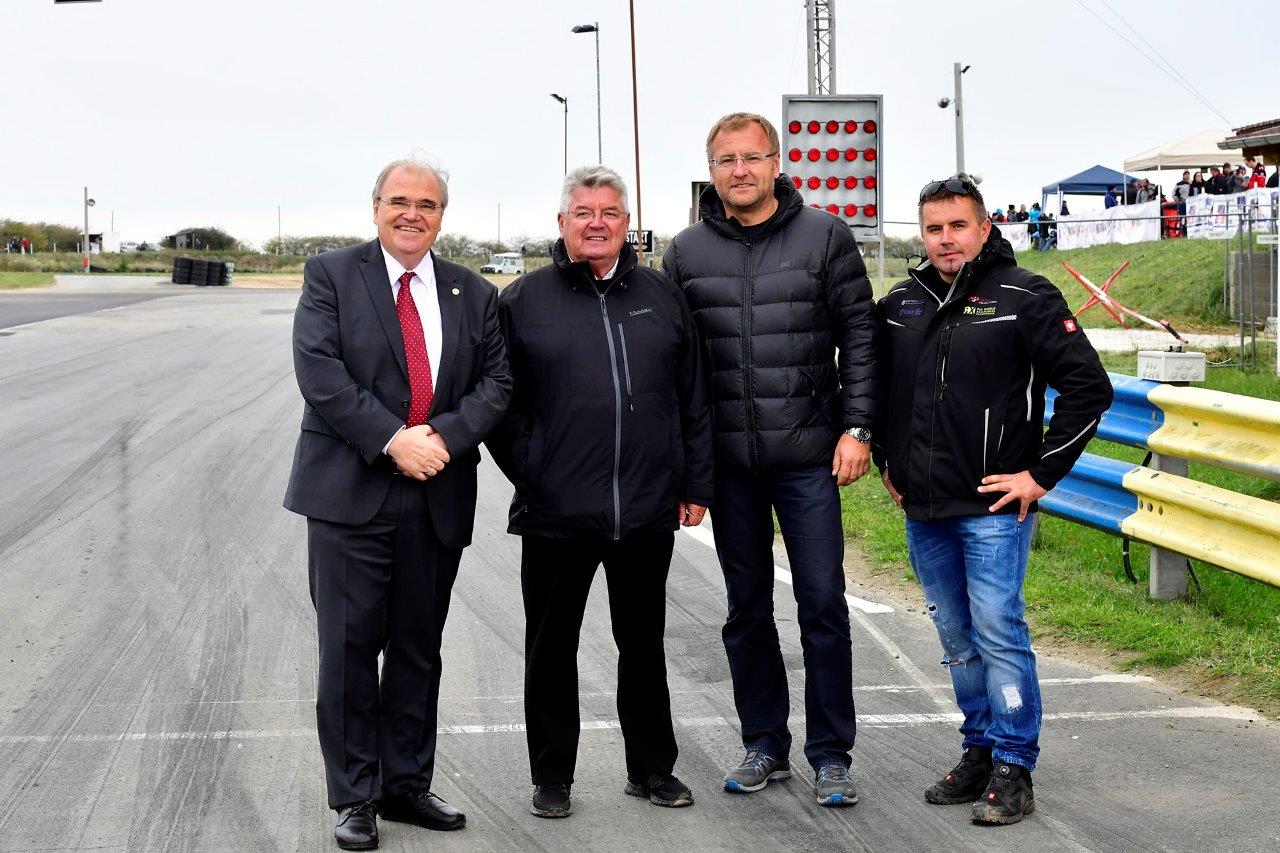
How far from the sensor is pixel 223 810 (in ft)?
14.9

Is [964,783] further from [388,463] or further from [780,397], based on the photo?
Answer: [388,463]

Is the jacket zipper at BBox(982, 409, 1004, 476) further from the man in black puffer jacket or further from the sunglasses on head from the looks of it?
the sunglasses on head

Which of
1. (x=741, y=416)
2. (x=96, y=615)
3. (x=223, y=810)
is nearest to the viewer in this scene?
(x=223, y=810)

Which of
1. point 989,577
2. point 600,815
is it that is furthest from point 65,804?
point 989,577

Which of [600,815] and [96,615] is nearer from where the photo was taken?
[600,815]

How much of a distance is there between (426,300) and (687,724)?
1956mm

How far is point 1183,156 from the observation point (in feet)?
118

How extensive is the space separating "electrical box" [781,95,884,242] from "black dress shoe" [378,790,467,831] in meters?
8.64

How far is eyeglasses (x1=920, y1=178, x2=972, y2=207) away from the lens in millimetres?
4719

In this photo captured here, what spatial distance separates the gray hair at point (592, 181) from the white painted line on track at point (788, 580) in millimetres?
2091

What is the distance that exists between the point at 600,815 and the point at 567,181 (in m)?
2.05

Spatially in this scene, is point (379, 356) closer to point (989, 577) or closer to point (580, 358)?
point (580, 358)

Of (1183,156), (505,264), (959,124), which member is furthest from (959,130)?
(505,264)

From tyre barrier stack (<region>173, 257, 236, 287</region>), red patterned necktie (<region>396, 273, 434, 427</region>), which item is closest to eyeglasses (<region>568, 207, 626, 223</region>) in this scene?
red patterned necktie (<region>396, 273, 434, 427</region>)
